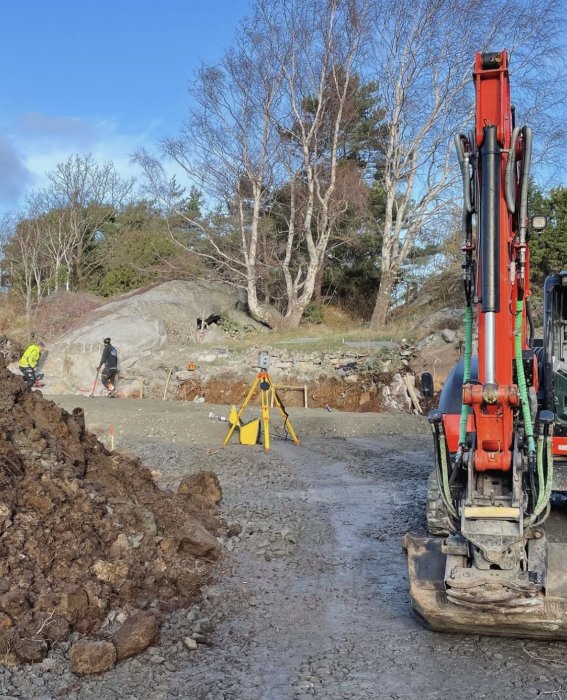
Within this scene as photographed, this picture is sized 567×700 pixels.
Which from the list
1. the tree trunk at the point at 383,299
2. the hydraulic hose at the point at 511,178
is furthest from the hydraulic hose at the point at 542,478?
the tree trunk at the point at 383,299

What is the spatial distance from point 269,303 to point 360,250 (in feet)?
15.1

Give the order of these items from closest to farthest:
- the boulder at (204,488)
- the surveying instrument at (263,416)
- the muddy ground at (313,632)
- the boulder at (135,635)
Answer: the muddy ground at (313,632) → the boulder at (135,635) → the boulder at (204,488) → the surveying instrument at (263,416)

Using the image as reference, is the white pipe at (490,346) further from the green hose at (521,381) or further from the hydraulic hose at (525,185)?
the hydraulic hose at (525,185)

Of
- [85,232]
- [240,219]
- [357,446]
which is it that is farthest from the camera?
[85,232]

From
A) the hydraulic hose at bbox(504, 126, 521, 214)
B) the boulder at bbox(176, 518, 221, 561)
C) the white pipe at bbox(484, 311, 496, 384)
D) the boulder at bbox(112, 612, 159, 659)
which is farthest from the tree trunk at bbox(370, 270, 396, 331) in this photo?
the boulder at bbox(112, 612, 159, 659)

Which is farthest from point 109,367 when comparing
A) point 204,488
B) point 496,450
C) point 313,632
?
point 496,450

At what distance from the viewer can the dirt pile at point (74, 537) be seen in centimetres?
470

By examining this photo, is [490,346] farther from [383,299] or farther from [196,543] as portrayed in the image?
[383,299]

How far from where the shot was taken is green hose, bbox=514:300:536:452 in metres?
4.55

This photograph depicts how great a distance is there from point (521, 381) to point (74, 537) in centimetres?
331

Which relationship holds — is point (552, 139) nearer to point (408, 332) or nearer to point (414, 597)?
point (408, 332)

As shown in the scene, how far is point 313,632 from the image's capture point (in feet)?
16.6

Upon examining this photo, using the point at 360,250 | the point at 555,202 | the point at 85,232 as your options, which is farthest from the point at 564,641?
the point at 85,232

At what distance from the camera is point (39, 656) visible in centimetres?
430
